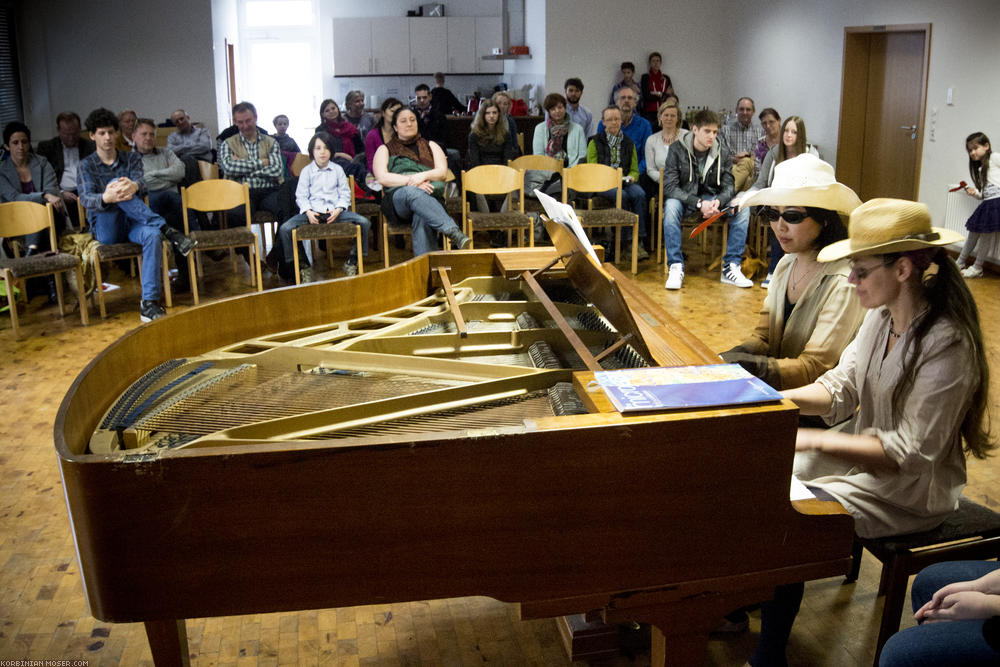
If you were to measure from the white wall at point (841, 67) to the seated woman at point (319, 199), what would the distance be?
510 cm

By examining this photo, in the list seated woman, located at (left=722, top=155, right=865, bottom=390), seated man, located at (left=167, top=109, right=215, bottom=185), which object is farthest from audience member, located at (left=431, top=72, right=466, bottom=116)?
seated woman, located at (left=722, top=155, right=865, bottom=390)

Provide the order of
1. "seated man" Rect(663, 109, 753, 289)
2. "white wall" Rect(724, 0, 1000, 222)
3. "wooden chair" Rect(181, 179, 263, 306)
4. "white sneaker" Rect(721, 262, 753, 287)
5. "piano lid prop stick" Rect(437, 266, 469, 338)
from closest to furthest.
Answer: "piano lid prop stick" Rect(437, 266, 469, 338) → "wooden chair" Rect(181, 179, 263, 306) → "white sneaker" Rect(721, 262, 753, 287) → "seated man" Rect(663, 109, 753, 289) → "white wall" Rect(724, 0, 1000, 222)

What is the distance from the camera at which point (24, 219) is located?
19.6 feet

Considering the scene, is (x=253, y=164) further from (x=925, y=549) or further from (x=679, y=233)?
(x=925, y=549)

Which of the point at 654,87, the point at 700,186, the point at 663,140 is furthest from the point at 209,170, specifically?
the point at 654,87

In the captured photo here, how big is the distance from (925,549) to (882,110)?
7.98 m

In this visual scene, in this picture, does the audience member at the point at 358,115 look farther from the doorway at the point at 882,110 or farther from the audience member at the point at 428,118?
the doorway at the point at 882,110

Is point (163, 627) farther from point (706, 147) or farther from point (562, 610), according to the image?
point (706, 147)

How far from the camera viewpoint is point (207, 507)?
1.75 meters

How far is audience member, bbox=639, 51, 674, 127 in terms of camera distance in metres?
11.1

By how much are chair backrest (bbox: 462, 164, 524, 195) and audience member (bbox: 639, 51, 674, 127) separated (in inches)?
177

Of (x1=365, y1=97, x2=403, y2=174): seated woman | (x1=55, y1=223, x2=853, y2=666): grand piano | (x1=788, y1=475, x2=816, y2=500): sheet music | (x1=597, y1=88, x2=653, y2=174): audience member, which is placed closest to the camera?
(x1=55, y1=223, x2=853, y2=666): grand piano

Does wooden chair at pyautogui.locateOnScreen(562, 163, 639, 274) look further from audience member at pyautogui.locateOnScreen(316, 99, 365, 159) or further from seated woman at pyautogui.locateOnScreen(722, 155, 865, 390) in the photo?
seated woman at pyautogui.locateOnScreen(722, 155, 865, 390)

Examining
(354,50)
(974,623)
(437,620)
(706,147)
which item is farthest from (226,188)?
(354,50)
